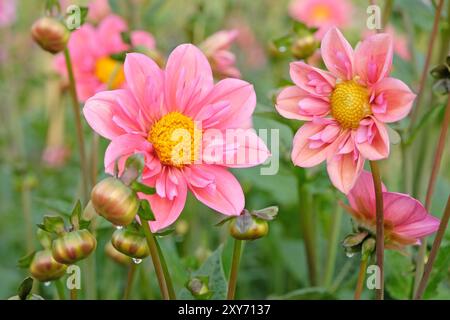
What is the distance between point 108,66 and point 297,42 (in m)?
0.40

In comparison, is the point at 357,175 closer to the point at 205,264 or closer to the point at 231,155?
the point at 231,155

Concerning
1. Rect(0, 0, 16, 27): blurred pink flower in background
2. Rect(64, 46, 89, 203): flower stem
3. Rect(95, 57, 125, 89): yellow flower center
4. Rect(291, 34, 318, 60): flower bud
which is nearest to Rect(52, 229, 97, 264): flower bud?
Rect(64, 46, 89, 203): flower stem

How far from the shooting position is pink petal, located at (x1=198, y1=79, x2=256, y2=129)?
25.4 inches

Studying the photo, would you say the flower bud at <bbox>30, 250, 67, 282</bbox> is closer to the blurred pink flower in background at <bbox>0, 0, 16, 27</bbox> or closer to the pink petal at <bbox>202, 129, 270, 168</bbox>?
the pink petal at <bbox>202, 129, 270, 168</bbox>

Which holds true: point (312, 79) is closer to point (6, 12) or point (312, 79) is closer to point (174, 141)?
point (174, 141)

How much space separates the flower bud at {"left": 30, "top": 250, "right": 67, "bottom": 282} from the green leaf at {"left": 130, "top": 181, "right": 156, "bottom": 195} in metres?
0.12

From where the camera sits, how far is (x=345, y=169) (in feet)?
2.00

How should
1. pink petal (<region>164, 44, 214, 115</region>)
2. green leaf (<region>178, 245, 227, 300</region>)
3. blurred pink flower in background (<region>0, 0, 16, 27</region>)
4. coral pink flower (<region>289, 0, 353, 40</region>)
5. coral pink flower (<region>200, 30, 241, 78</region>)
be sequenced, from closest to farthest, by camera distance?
1. pink petal (<region>164, 44, 214, 115</region>)
2. green leaf (<region>178, 245, 227, 300</region>)
3. coral pink flower (<region>200, 30, 241, 78</region>)
4. blurred pink flower in background (<region>0, 0, 16, 27</region>)
5. coral pink flower (<region>289, 0, 353, 40</region>)

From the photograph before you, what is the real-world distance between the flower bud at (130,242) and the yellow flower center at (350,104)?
0.61ft

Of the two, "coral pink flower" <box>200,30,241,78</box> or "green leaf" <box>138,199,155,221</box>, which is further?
"coral pink flower" <box>200,30,241,78</box>

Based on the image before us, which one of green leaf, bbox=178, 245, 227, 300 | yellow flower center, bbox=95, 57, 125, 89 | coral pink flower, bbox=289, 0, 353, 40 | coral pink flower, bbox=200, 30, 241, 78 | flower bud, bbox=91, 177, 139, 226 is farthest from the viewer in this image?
coral pink flower, bbox=289, 0, 353, 40

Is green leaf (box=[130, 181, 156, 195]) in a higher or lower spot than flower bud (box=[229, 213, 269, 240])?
higher

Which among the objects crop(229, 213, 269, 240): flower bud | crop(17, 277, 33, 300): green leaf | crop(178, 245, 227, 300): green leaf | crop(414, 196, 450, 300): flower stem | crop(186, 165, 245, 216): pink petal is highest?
crop(186, 165, 245, 216): pink petal

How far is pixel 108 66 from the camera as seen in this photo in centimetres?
116
